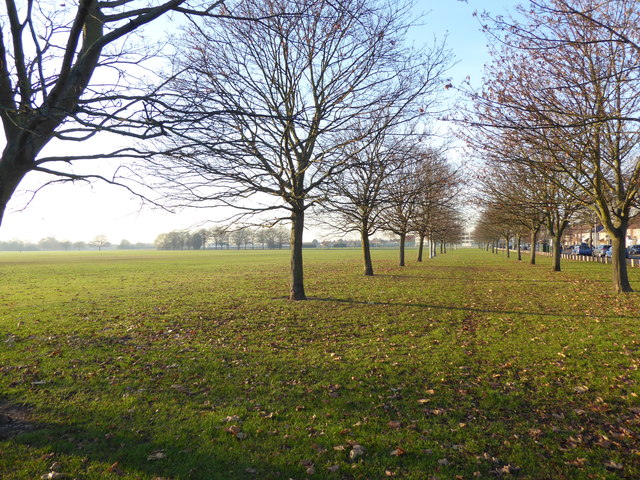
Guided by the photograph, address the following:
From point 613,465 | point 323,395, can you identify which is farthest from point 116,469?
point 613,465

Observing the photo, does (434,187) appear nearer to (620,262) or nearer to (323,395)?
(620,262)

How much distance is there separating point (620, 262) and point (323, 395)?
1533cm

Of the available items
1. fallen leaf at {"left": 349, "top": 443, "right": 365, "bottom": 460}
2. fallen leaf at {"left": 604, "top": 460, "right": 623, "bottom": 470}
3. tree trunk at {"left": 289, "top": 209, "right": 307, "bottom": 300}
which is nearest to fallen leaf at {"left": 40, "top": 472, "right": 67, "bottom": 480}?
fallen leaf at {"left": 349, "top": 443, "right": 365, "bottom": 460}

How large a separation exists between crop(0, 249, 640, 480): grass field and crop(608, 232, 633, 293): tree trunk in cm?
412

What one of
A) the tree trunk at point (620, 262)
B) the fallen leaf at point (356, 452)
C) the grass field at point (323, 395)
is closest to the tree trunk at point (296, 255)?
the grass field at point (323, 395)

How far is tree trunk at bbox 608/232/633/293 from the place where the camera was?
48.0ft

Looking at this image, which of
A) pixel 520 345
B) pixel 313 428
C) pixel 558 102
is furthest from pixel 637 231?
pixel 313 428

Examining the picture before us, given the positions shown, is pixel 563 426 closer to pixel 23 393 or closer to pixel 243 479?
pixel 243 479

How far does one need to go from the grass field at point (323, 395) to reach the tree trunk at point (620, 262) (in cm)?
412

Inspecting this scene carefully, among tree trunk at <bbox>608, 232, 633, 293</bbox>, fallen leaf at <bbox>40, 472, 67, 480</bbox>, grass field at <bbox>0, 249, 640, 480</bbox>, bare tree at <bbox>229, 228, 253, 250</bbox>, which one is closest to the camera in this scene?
fallen leaf at <bbox>40, 472, 67, 480</bbox>

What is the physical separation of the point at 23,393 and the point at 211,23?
1054 cm

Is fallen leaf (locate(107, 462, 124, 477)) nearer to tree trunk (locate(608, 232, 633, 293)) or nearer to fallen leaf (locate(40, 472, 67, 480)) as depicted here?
fallen leaf (locate(40, 472, 67, 480))

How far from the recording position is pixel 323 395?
17.7 feet

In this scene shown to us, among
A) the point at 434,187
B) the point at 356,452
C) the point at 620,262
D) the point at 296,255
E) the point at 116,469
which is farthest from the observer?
the point at 434,187
